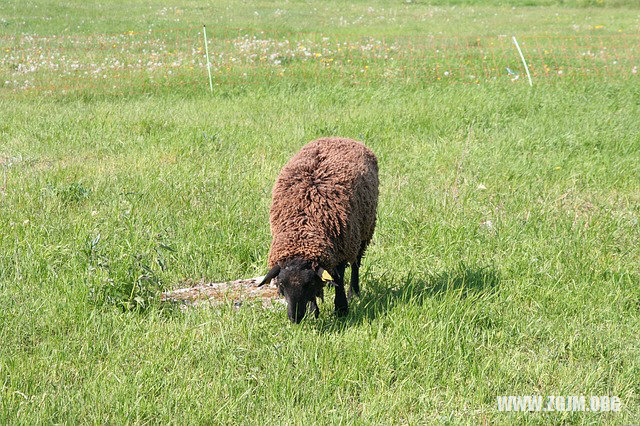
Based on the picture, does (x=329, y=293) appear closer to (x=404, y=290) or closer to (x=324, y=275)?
(x=404, y=290)

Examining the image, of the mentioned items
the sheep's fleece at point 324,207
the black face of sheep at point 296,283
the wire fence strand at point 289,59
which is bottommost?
the black face of sheep at point 296,283

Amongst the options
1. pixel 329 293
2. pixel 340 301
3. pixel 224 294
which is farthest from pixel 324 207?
pixel 224 294

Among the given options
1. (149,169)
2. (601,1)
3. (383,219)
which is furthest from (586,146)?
(601,1)

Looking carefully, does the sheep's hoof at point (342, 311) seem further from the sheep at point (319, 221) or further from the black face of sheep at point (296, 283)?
the black face of sheep at point (296, 283)

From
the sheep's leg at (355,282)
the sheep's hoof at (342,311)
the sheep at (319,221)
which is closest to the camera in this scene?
the sheep at (319,221)

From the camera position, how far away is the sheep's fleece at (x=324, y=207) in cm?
469

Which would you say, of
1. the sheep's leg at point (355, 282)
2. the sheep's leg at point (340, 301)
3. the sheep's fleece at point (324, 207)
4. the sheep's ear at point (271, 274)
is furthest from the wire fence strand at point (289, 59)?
the sheep's ear at point (271, 274)

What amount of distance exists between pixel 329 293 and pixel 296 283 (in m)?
0.96

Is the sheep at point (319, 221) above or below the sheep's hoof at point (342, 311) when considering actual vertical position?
above

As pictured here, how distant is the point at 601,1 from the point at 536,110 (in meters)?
23.1

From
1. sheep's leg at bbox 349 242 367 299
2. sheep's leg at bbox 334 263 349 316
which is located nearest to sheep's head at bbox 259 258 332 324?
sheep's leg at bbox 334 263 349 316

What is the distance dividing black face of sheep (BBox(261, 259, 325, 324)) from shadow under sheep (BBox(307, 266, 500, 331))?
8.4 inches

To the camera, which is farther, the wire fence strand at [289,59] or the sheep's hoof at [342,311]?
the wire fence strand at [289,59]

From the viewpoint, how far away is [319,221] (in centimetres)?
476
